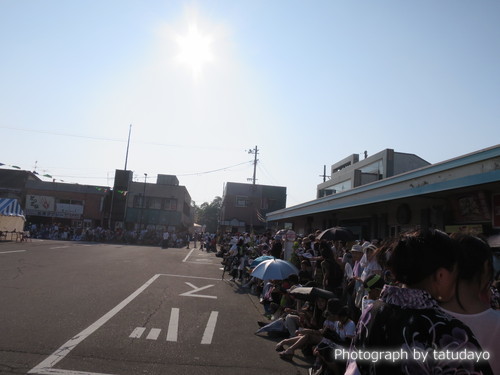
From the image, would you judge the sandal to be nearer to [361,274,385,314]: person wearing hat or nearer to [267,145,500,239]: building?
[361,274,385,314]: person wearing hat

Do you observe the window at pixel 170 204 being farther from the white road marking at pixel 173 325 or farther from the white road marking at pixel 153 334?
the white road marking at pixel 153 334

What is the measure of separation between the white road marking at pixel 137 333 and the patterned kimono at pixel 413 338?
224 inches

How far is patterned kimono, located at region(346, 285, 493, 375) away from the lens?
1.49 meters

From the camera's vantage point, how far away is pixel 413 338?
61.4 inches

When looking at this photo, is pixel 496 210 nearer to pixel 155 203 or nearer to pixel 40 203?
pixel 155 203

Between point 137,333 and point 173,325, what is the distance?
95cm

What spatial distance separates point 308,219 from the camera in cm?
2638

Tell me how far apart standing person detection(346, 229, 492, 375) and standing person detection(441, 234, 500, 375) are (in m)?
0.30

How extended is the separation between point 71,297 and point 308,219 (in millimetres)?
19136

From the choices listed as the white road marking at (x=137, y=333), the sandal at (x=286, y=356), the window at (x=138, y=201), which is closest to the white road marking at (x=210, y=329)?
the white road marking at (x=137, y=333)

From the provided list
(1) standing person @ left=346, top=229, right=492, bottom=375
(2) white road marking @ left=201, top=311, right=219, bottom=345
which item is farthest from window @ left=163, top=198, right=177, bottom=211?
(1) standing person @ left=346, top=229, right=492, bottom=375

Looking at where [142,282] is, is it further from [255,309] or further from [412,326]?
[412,326]

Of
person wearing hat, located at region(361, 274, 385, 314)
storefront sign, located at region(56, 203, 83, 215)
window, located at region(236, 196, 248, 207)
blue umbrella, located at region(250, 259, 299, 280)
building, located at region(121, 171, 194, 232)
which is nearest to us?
person wearing hat, located at region(361, 274, 385, 314)

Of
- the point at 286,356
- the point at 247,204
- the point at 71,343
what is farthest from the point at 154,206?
the point at 286,356
